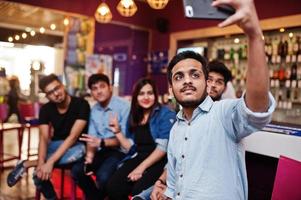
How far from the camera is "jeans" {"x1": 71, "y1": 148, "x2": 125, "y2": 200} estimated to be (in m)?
2.76

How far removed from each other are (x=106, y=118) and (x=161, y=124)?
26.1 inches

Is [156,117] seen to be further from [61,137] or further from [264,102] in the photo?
[264,102]

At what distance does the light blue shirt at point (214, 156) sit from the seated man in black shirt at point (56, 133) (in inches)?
67.1

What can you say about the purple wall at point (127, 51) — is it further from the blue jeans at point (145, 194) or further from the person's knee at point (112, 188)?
the blue jeans at point (145, 194)

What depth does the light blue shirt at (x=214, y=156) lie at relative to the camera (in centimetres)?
131

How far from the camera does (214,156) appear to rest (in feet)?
4.35

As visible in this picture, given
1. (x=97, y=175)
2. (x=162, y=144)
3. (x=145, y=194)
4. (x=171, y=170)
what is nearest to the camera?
(x=171, y=170)

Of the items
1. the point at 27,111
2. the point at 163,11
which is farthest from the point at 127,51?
the point at 27,111

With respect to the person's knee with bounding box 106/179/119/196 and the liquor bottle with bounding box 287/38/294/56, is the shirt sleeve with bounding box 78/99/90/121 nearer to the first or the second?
the person's knee with bounding box 106/179/119/196

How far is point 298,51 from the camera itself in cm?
476

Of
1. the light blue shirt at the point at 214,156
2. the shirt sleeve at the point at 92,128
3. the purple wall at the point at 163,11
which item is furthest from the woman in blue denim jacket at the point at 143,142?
the purple wall at the point at 163,11

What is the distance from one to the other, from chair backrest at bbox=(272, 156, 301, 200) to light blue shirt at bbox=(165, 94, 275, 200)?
283mm

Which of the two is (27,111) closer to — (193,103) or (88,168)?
(88,168)

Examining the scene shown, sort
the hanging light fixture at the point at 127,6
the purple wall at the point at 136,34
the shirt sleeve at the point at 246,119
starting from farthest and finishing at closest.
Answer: the purple wall at the point at 136,34
the hanging light fixture at the point at 127,6
the shirt sleeve at the point at 246,119
